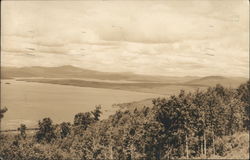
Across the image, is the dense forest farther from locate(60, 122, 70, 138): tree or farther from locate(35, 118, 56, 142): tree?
locate(60, 122, 70, 138): tree

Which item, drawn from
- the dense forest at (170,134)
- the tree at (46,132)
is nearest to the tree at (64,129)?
the tree at (46,132)

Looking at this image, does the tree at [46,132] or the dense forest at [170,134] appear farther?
the tree at [46,132]

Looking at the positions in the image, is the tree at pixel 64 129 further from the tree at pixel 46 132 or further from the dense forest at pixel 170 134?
the dense forest at pixel 170 134

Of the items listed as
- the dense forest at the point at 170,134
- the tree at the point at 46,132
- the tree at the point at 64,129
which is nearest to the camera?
the dense forest at the point at 170,134

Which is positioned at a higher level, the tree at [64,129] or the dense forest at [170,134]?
the dense forest at [170,134]

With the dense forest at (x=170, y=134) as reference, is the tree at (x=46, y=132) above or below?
below

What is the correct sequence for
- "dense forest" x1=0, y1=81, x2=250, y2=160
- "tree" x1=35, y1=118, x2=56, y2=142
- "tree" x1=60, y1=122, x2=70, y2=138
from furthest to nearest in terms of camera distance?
"tree" x1=60, y1=122, x2=70, y2=138 → "tree" x1=35, y1=118, x2=56, y2=142 → "dense forest" x1=0, y1=81, x2=250, y2=160

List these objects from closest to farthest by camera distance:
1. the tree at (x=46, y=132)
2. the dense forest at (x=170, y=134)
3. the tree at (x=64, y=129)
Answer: the dense forest at (x=170, y=134) → the tree at (x=46, y=132) → the tree at (x=64, y=129)

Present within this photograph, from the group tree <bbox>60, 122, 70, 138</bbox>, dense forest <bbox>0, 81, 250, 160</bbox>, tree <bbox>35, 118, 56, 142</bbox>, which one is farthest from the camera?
tree <bbox>60, 122, 70, 138</bbox>

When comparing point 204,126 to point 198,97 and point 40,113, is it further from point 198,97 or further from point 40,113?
point 40,113

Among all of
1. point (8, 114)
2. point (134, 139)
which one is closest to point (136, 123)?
point (134, 139)

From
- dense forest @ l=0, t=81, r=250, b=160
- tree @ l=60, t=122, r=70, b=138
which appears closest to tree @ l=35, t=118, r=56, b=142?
tree @ l=60, t=122, r=70, b=138

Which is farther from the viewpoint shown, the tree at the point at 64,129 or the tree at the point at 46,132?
the tree at the point at 64,129
